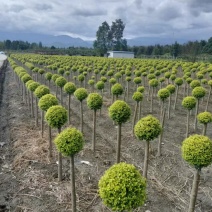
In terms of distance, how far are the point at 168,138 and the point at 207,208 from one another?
20.4ft

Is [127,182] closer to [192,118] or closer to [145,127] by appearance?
[145,127]

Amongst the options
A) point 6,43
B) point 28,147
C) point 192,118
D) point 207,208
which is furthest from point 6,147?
point 6,43

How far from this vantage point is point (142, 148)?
13.7 metres

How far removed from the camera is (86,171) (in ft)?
36.7

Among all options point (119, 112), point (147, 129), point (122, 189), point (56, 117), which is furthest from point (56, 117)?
point (122, 189)

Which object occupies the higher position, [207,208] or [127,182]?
[127,182]

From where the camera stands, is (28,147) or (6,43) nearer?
(28,147)

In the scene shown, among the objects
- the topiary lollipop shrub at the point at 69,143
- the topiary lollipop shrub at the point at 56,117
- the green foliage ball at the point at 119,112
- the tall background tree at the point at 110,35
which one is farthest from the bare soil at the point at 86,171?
the tall background tree at the point at 110,35

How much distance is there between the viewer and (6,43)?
15700 centimetres

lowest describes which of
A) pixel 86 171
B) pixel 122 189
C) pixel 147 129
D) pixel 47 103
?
pixel 86 171

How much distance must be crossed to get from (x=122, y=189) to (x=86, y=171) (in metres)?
5.60

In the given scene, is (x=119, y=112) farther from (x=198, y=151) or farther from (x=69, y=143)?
(x=198, y=151)

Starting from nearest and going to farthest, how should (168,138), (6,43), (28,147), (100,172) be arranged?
(100,172) < (28,147) < (168,138) < (6,43)

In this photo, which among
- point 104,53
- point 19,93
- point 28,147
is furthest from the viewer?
point 104,53
